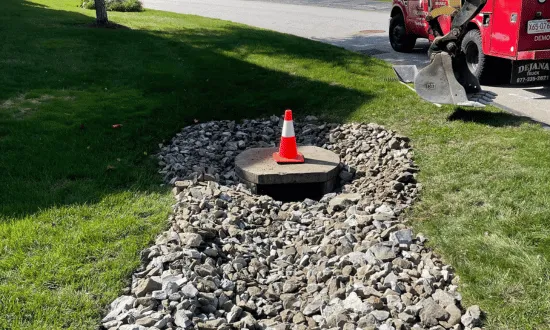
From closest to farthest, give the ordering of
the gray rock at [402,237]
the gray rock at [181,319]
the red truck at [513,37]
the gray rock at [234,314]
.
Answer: the gray rock at [181,319]
the gray rock at [234,314]
the gray rock at [402,237]
the red truck at [513,37]

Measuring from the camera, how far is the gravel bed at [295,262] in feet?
13.4

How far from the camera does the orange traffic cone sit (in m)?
6.75

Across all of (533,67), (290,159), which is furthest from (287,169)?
(533,67)

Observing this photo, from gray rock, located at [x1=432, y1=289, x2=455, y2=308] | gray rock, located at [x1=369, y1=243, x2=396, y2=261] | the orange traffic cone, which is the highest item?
the orange traffic cone

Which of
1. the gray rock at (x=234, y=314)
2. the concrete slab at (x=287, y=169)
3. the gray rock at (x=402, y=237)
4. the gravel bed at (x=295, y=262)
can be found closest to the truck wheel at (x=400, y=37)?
the gravel bed at (x=295, y=262)

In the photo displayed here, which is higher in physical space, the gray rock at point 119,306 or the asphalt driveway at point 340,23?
the asphalt driveway at point 340,23

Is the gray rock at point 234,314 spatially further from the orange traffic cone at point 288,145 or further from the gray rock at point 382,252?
the orange traffic cone at point 288,145

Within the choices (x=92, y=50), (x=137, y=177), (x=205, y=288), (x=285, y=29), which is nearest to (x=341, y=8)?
(x=285, y=29)

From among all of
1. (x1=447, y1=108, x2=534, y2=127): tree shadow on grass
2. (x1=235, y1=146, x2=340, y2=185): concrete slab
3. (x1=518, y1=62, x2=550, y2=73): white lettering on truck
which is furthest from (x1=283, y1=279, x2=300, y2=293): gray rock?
(x1=518, y1=62, x2=550, y2=73): white lettering on truck

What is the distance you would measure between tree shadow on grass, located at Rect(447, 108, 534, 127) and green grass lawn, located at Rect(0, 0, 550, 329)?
29 millimetres

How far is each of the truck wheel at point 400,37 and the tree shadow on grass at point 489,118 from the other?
6.07 m

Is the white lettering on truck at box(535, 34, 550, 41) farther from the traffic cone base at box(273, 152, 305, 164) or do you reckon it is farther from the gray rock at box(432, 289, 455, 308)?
the gray rock at box(432, 289, 455, 308)

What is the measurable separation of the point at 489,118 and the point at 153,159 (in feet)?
14.3

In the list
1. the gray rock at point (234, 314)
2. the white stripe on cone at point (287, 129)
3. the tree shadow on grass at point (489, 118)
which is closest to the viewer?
the gray rock at point (234, 314)
